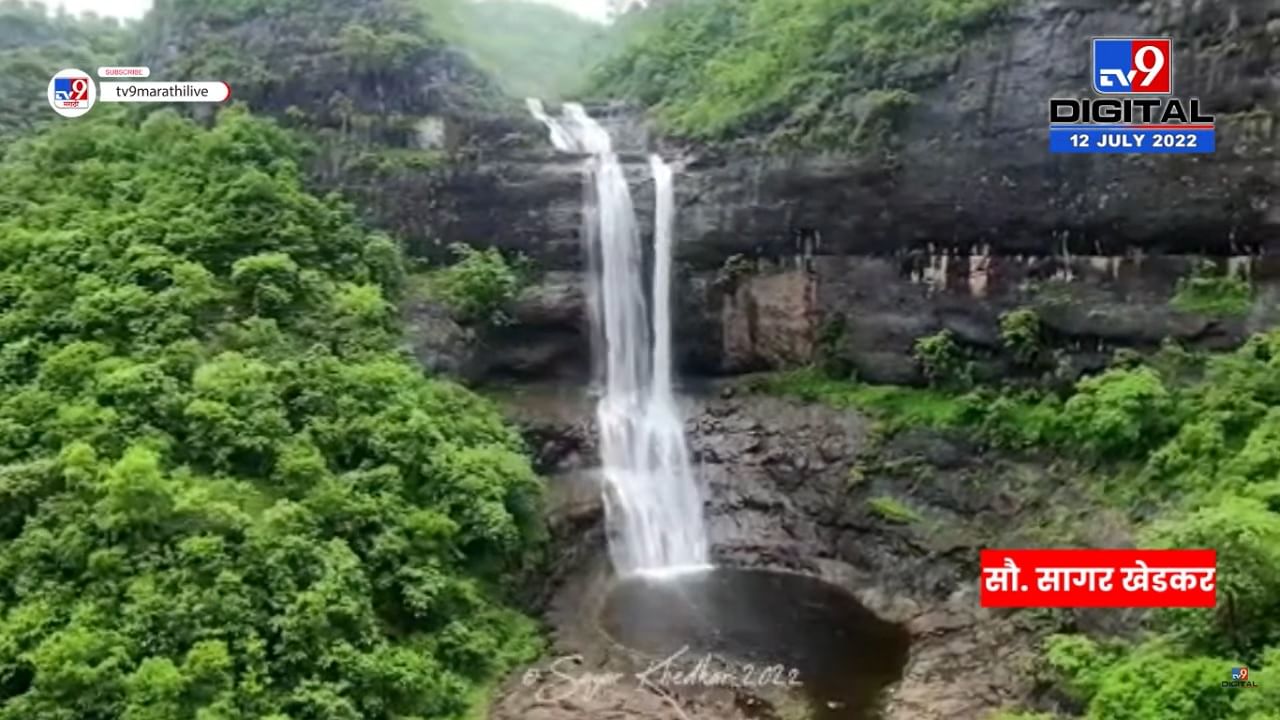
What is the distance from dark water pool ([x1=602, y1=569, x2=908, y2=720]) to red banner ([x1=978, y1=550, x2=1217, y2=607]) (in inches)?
64.0

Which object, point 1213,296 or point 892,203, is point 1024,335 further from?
point 892,203

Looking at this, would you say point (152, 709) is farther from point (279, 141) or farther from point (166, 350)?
point (279, 141)

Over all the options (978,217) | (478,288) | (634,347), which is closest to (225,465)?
(478,288)

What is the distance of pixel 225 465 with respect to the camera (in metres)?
15.3

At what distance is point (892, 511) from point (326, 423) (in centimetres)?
860

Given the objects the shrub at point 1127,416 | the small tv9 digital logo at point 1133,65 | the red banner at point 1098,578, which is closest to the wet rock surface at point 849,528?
the red banner at point 1098,578

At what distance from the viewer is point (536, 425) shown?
21281 millimetres

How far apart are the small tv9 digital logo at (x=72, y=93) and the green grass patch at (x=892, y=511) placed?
18.4m

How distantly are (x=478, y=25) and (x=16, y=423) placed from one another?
122 ft

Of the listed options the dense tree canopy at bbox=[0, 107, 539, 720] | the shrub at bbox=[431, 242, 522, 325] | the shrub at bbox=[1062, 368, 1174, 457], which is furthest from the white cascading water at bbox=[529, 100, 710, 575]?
the shrub at bbox=[1062, 368, 1174, 457]

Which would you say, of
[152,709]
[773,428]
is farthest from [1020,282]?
[152,709]

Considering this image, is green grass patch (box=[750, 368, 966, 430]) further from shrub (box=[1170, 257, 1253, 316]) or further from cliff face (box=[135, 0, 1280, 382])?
shrub (box=[1170, 257, 1253, 316])

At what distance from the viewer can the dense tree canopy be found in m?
12.7

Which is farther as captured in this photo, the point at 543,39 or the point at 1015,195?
the point at 543,39
